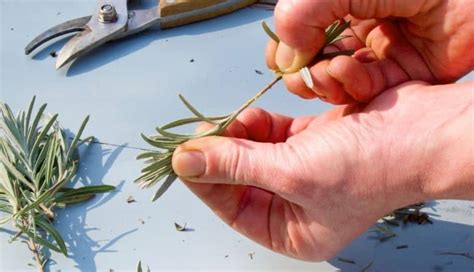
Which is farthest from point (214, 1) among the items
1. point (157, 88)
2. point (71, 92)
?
point (71, 92)

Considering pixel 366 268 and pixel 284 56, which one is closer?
pixel 284 56

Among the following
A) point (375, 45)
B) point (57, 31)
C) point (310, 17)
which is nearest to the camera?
point (310, 17)

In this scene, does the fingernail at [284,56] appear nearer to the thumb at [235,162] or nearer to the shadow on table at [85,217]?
the thumb at [235,162]

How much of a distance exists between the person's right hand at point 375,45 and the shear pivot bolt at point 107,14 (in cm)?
47

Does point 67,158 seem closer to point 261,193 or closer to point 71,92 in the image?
point 71,92

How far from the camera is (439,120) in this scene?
0.84m

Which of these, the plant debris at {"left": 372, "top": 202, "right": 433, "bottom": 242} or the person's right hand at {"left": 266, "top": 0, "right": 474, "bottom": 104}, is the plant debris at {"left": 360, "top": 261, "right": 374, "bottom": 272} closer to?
the plant debris at {"left": 372, "top": 202, "right": 433, "bottom": 242}

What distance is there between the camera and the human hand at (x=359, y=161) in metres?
0.84

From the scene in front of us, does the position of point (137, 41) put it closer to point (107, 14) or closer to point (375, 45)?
point (107, 14)

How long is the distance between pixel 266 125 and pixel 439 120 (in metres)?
0.29

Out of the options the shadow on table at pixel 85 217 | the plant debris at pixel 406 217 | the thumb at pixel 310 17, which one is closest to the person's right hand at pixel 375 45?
the thumb at pixel 310 17

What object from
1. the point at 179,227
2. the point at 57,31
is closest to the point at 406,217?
the point at 179,227

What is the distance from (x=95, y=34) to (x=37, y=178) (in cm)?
35

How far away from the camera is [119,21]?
4.31 feet
